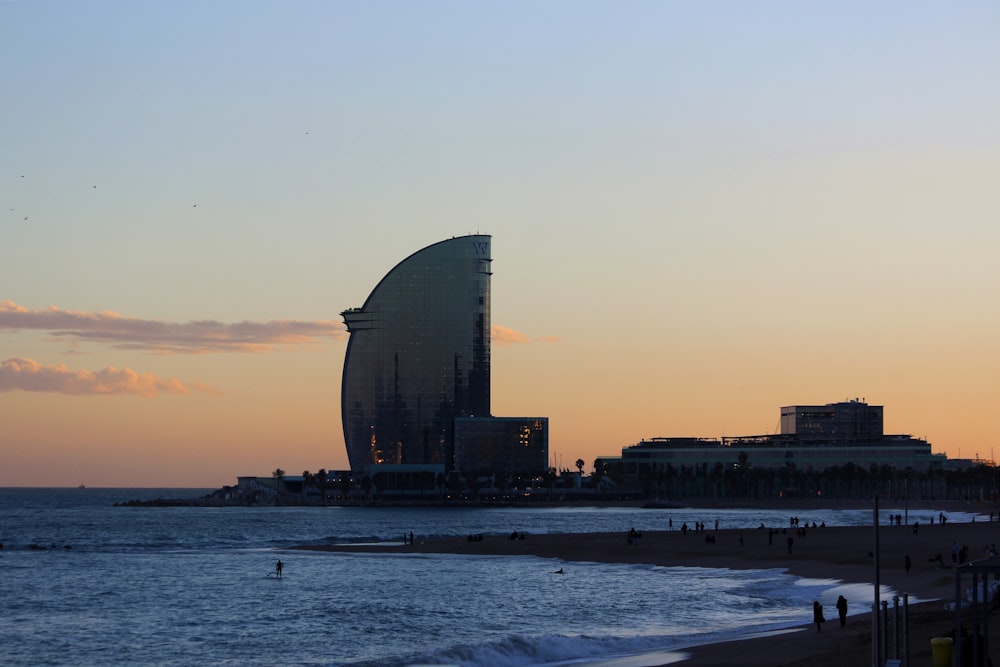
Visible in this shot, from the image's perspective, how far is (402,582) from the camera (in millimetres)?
69562

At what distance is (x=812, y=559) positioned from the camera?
77.4 m

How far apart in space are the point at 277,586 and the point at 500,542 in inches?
1468

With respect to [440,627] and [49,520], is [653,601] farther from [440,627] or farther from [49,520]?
[49,520]

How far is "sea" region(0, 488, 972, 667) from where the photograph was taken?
42.8 metres

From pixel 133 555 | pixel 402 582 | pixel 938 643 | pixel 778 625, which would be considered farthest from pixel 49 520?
pixel 938 643

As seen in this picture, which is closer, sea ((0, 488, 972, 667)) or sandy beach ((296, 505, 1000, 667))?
sandy beach ((296, 505, 1000, 667))

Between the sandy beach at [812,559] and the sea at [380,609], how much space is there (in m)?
2.28

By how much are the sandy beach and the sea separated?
2.28 meters

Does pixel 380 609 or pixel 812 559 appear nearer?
pixel 380 609

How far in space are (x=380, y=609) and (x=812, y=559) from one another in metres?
33.1

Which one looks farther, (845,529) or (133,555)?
(845,529)

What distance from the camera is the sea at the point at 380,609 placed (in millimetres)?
42781

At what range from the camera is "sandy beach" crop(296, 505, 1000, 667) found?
34.8 metres

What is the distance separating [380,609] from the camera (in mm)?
55750
